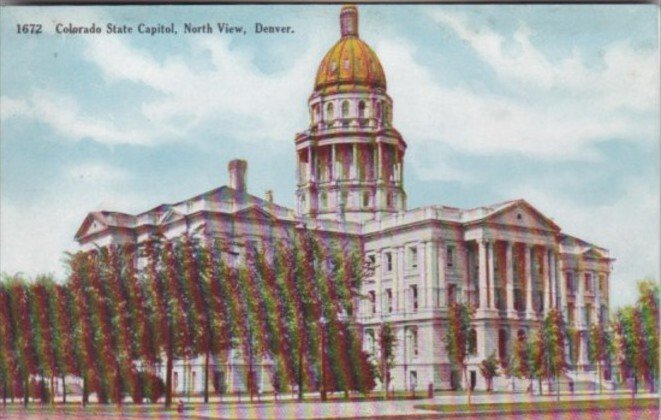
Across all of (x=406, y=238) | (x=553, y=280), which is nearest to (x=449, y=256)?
(x=406, y=238)

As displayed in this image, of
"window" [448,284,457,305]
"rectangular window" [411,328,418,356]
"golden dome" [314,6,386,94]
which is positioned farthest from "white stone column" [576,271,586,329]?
"golden dome" [314,6,386,94]

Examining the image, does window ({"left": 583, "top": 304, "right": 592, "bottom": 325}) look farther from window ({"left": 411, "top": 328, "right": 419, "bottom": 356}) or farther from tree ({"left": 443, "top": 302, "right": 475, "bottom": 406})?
tree ({"left": 443, "top": 302, "right": 475, "bottom": 406})

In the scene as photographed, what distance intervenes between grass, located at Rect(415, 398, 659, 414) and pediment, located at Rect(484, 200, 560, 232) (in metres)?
16.2

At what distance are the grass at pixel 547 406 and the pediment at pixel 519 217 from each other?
16.2 metres

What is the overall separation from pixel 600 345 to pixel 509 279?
26.4 ft

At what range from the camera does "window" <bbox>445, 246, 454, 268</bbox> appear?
50.6 m

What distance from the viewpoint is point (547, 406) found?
100 feet

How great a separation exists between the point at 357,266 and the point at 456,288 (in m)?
15.1

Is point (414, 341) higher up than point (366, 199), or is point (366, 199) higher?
point (366, 199)

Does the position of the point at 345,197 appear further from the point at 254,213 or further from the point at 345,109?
the point at 254,213

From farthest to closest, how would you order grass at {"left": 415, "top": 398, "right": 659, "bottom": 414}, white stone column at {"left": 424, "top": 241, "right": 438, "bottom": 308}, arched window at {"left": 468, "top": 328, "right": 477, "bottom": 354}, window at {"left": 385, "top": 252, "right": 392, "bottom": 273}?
window at {"left": 385, "top": 252, "right": 392, "bottom": 273} → white stone column at {"left": 424, "top": 241, "right": 438, "bottom": 308} → arched window at {"left": 468, "top": 328, "right": 477, "bottom": 354} → grass at {"left": 415, "top": 398, "right": 659, "bottom": 414}

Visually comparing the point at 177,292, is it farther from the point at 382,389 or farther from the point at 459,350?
the point at 459,350

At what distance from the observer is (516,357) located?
44.6 metres

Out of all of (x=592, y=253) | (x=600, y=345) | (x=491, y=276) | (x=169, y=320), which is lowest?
(x=600, y=345)
